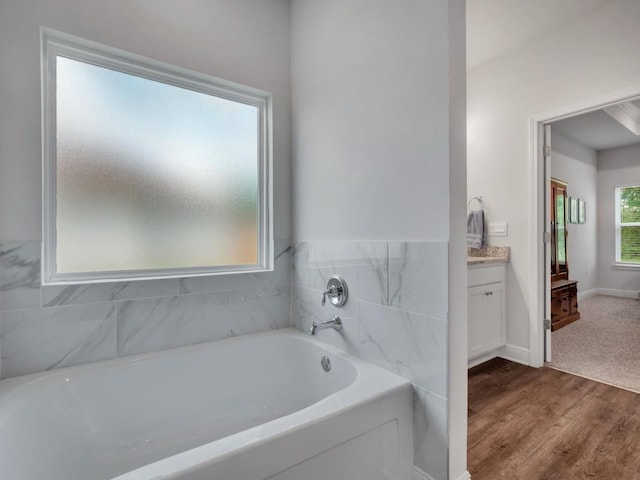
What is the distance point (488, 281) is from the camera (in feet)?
8.94

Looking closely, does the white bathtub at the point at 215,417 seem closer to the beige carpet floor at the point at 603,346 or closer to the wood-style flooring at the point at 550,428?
the wood-style flooring at the point at 550,428

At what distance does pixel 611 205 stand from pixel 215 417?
711cm

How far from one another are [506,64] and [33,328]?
382 centimetres

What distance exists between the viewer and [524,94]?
2793mm

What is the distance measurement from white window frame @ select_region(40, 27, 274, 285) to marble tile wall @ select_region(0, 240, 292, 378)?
0.22ft

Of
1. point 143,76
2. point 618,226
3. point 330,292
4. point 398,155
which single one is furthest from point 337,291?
point 618,226

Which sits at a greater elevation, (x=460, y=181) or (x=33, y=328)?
(x=460, y=181)

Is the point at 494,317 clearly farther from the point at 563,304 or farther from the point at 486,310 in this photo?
the point at 563,304

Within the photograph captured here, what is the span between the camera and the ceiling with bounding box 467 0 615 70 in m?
2.32

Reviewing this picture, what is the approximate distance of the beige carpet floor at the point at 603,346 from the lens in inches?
99.6

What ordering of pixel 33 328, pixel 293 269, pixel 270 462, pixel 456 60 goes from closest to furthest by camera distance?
pixel 270 462, pixel 456 60, pixel 33 328, pixel 293 269

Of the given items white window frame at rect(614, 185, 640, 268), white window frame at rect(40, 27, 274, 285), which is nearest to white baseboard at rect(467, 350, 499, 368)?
white window frame at rect(40, 27, 274, 285)

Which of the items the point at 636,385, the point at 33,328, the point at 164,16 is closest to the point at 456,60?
the point at 164,16

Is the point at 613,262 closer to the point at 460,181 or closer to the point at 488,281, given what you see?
the point at 488,281
